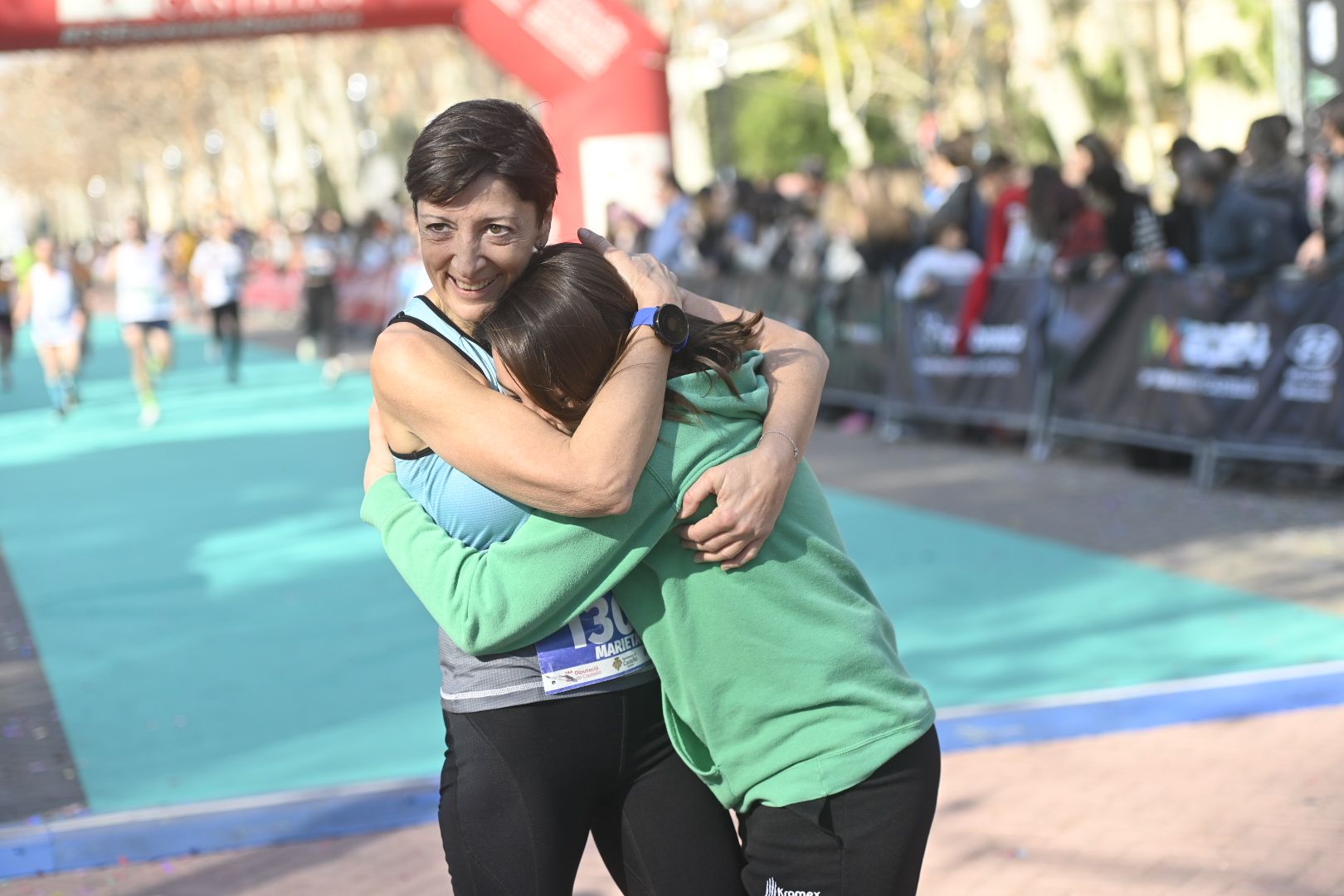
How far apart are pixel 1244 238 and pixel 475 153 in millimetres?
8357

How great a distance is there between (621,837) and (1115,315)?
909cm

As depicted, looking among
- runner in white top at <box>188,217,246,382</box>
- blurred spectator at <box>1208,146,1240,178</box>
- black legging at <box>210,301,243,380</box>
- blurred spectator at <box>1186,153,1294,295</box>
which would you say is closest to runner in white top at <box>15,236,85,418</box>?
runner in white top at <box>188,217,246,382</box>

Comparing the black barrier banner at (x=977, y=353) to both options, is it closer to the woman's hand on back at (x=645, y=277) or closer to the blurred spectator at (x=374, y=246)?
the woman's hand on back at (x=645, y=277)

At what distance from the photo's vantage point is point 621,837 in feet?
8.37

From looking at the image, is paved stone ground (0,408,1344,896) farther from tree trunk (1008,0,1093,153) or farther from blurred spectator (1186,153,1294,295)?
tree trunk (1008,0,1093,153)

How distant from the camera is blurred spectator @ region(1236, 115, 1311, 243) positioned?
33.0 ft

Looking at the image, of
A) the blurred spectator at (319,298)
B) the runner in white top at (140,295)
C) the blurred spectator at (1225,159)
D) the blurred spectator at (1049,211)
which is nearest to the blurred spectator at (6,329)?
the blurred spectator at (319,298)

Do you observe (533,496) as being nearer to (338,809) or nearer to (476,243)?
(476,243)

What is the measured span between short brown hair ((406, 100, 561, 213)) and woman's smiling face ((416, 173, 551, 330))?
2 centimetres

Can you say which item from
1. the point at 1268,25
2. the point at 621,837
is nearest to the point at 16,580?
the point at 621,837

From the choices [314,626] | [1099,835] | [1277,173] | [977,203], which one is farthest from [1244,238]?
[1099,835]

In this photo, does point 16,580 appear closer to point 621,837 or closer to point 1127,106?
point 621,837

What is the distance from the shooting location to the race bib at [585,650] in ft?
7.93

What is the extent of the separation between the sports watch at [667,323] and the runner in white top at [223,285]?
20.3 m
